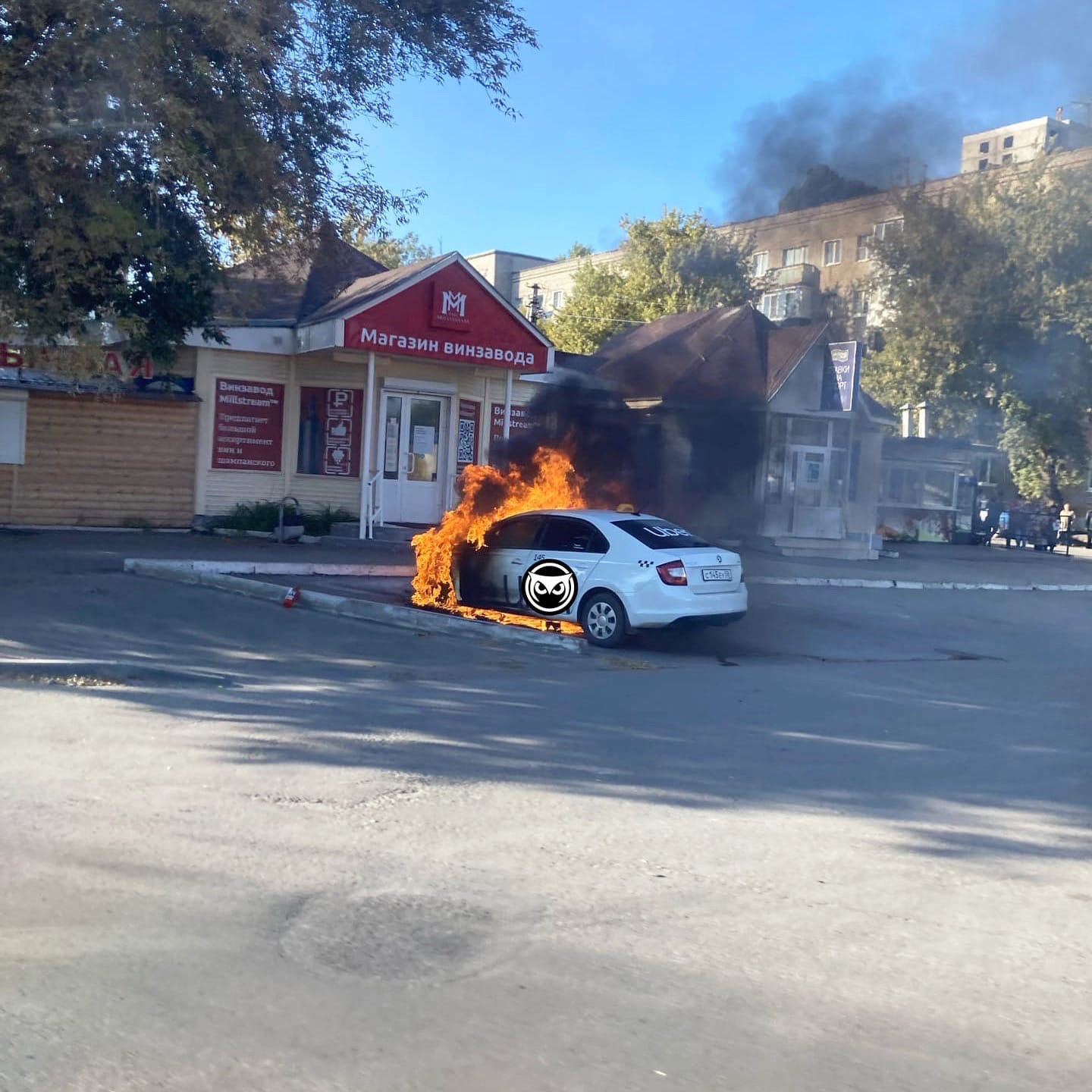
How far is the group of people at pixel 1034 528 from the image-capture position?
36031 mm

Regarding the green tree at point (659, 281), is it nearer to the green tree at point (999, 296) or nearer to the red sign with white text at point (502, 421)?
the green tree at point (999, 296)

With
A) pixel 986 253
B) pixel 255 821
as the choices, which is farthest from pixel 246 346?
pixel 986 253

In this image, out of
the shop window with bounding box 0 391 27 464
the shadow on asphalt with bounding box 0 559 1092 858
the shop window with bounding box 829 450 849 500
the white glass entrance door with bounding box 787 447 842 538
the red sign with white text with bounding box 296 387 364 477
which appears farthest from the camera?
the shop window with bounding box 829 450 849 500

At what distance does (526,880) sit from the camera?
18.6 ft

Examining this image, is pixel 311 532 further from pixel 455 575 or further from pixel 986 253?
pixel 986 253

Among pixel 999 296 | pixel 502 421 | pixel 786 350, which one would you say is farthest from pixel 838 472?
pixel 999 296

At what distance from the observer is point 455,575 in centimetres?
1454

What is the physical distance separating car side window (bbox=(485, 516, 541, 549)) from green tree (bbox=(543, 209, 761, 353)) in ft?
112

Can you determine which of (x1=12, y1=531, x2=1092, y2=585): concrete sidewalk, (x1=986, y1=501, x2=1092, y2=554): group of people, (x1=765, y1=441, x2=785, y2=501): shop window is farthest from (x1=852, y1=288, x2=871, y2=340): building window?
(x1=765, y1=441, x2=785, y2=501): shop window

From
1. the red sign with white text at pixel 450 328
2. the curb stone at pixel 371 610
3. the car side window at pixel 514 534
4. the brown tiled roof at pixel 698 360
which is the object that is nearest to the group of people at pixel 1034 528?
the brown tiled roof at pixel 698 360

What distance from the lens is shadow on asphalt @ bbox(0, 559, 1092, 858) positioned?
7547mm

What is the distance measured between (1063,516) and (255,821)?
118 ft

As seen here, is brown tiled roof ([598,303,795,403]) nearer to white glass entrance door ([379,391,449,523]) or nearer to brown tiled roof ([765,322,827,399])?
brown tiled roof ([765,322,827,399])

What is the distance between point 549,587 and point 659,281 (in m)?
37.2
